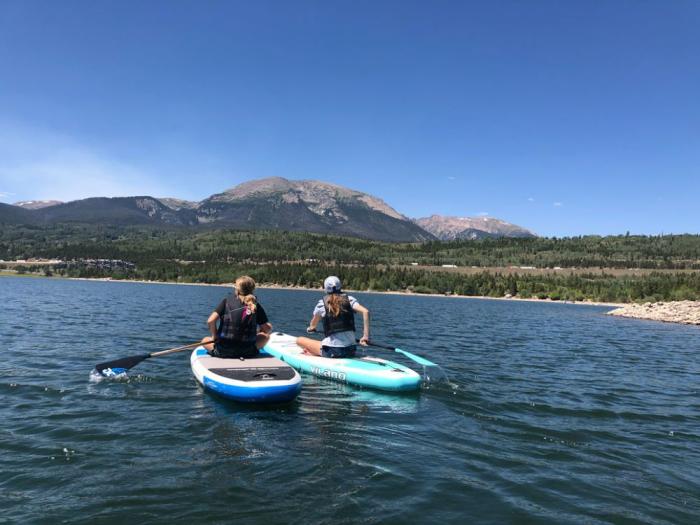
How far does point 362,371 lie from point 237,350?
448 centimetres

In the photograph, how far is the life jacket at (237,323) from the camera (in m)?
15.0

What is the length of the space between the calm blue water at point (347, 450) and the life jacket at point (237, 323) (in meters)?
2.16

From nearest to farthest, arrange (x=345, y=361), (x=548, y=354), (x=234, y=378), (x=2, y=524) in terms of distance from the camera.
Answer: (x=2, y=524), (x=234, y=378), (x=345, y=361), (x=548, y=354)

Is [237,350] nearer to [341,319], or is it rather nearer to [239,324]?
[239,324]

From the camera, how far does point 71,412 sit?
12539 mm

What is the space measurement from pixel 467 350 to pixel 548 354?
4.84 m

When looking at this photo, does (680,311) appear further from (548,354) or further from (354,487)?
(354,487)

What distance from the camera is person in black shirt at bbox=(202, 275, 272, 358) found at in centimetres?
1487

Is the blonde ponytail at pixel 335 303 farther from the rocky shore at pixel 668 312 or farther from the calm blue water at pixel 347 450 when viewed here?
the rocky shore at pixel 668 312

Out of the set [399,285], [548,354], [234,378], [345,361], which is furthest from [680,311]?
[399,285]

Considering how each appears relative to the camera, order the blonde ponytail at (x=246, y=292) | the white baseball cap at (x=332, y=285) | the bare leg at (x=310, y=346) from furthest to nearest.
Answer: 1. the bare leg at (x=310, y=346)
2. the white baseball cap at (x=332, y=285)
3. the blonde ponytail at (x=246, y=292)

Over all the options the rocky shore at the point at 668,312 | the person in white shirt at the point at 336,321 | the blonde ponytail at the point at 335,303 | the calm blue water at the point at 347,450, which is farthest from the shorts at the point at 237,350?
the rocky shore at the point at 668,312

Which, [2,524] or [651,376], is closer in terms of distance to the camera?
[2,524]

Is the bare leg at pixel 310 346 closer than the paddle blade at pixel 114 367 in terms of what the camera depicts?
No
